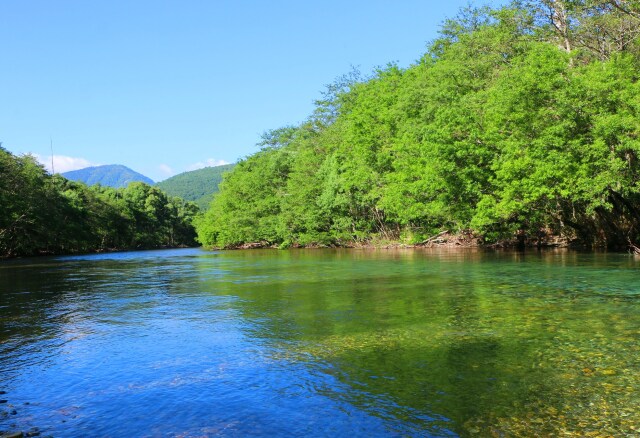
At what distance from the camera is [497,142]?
132ft

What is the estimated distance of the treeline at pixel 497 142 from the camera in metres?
33.8

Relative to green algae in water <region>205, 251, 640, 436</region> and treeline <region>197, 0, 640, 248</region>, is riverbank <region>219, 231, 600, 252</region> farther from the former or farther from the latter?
green algae in water <region>205, 251, 640, 436</region>

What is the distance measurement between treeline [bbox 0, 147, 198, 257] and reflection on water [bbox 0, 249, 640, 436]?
59328 mm

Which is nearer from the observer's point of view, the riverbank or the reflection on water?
the reflection on water

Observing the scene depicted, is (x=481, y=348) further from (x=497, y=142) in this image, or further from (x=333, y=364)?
(x=497, y=142)

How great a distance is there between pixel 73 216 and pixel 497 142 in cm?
8375

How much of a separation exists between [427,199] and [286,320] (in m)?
39.1

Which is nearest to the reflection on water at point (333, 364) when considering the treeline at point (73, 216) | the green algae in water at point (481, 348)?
the green algae in water at point (481, 348)

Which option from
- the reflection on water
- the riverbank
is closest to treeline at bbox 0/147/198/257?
the riverbank

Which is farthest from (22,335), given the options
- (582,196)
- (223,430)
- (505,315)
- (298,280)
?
(582,196)

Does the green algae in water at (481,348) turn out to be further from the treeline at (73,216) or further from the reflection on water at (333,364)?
the treeline at (73,216)

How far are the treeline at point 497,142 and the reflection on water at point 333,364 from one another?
17213mm

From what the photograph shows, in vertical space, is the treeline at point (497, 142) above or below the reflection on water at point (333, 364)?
above

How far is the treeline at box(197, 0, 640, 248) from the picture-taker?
1329 inches
